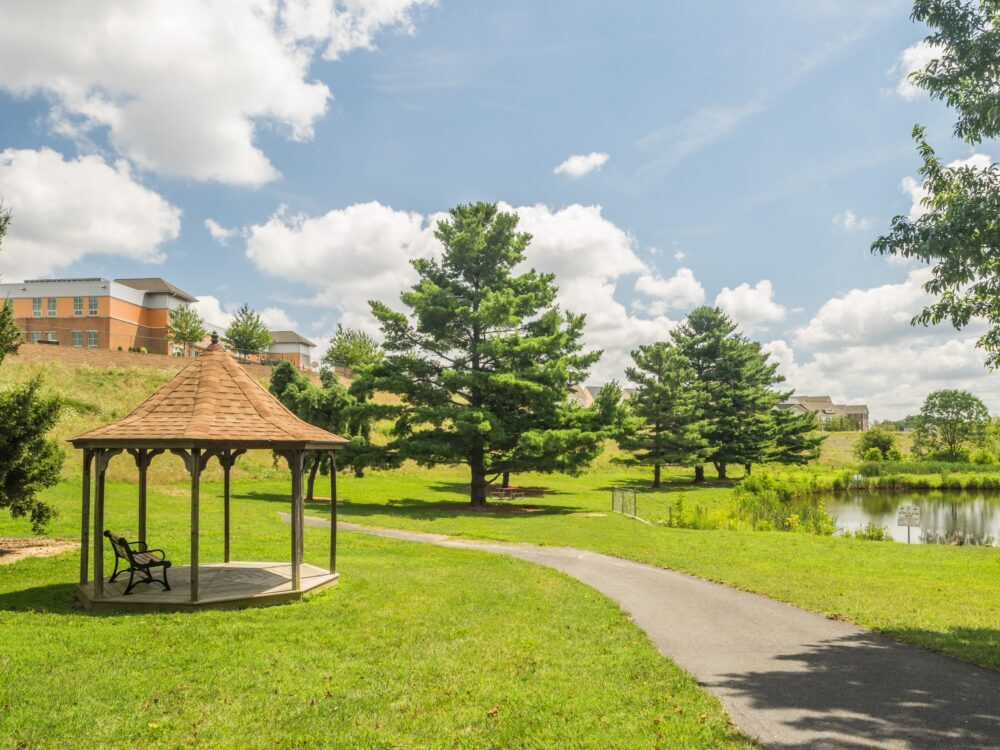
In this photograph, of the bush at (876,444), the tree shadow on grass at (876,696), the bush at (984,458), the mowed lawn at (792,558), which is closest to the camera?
the tree shadow on grass at (876,696)

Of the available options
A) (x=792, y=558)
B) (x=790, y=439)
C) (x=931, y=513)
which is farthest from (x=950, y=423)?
(x=792, y=558)

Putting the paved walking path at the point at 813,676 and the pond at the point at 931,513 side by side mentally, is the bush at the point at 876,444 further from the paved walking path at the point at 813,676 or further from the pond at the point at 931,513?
the paved walking path at the point at 813,676

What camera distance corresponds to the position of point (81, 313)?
69.6 meters

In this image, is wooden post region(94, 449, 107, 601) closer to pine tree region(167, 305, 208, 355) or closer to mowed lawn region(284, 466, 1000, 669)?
mowed lawn region(284, 466, 1000, 669)

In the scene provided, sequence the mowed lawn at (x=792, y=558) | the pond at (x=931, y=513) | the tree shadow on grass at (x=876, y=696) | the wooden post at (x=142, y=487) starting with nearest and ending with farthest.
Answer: the tree shadow on grass at (x=876, y=696) → the mowed lawn at (x=792, y=558) → the wooden post at (x=142, y=487) → the pond at (x=931, y=513)

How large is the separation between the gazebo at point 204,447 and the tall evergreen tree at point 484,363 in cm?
1744

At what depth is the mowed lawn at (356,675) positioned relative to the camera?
6.61 m

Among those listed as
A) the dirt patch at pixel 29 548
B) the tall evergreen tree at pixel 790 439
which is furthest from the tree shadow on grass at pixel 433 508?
the tall evergreen tree at pixel 790 439

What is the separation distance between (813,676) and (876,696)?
0.82 metres

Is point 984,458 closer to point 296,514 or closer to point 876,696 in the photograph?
point 876,696

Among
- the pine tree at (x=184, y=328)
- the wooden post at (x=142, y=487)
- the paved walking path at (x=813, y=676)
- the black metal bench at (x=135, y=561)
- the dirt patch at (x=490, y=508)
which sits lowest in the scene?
the dirt patch at (x=490, y=508)

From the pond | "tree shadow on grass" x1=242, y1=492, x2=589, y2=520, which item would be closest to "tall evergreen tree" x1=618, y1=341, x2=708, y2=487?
the pond

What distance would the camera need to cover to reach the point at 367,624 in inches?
422

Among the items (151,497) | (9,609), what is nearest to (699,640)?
(9,609)
